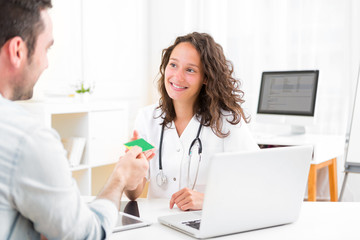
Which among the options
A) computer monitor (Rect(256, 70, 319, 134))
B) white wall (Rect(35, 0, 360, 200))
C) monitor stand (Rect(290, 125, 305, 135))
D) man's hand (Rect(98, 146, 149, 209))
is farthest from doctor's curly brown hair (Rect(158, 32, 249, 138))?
white wall (Rect(35, 0, 360, 200))

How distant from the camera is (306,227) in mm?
1354

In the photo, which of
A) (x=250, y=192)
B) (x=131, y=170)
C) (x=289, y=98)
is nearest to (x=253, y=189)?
(x=250, y=192)

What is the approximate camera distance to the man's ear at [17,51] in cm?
90

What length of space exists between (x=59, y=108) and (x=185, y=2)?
201 centimetres

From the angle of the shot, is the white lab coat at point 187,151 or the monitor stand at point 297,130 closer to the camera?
the white lab coat at point 187,151

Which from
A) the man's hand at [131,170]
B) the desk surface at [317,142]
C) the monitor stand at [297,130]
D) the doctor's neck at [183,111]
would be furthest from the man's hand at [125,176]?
the monitor stand at [297,130]

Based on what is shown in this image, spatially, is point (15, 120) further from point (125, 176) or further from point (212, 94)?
point (212, 94)

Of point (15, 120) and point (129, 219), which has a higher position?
point (15, 120)

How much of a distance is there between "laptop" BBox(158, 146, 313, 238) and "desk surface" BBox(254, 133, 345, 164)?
1.74 metres

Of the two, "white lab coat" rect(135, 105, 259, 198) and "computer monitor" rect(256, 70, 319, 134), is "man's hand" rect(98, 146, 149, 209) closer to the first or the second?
"white lab coat" rect(135, 105, 259, 198)

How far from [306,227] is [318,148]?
1774 millimetres

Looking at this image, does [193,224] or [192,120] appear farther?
[192,120]

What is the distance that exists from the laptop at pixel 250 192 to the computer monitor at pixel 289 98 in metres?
2.07

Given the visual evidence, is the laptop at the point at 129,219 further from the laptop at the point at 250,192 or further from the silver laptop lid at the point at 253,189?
the silver laptop lid at the point at 253,189
